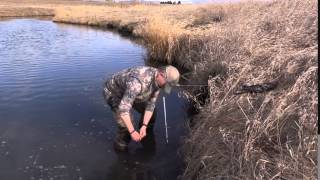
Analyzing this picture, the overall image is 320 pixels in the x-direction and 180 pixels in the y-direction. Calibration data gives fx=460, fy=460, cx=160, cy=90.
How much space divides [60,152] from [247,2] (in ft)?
22.2

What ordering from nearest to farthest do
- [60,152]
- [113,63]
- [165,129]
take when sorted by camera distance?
[60,152], [165,129], [113,63]

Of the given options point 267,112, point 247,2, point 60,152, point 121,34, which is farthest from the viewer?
point 121,34

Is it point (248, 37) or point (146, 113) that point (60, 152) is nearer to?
point (146, 113)

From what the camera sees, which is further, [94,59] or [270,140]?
[94,59]

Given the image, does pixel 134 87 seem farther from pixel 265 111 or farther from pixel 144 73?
pixel 265 111

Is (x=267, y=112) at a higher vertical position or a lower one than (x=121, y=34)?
higher

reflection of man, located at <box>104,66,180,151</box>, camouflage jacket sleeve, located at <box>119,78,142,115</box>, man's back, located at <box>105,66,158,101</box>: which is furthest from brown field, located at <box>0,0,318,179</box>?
camouflage jacket sleeve, located at <box>119,78,142,115</box>

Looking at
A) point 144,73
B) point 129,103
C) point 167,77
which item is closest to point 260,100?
point 167,77

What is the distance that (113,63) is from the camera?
1557 centimetres

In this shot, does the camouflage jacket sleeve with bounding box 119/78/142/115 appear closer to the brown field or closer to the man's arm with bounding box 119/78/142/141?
the man's arm with bounding box 119/78/142/141

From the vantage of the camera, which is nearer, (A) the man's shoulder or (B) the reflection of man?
(B) the reflection of man

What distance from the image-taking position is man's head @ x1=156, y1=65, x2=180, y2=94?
237 inches

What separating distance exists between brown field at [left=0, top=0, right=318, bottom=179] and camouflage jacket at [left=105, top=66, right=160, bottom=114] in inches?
34.7

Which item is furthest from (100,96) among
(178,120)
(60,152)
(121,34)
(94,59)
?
(121,34)
